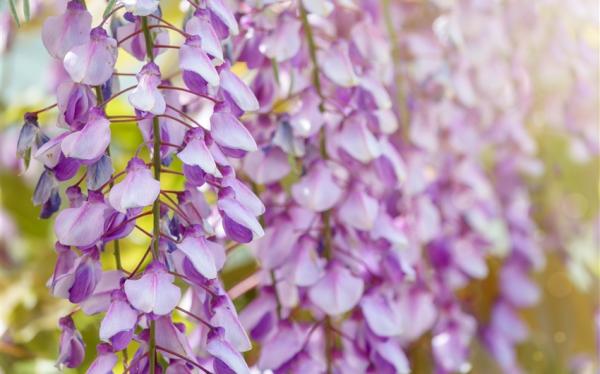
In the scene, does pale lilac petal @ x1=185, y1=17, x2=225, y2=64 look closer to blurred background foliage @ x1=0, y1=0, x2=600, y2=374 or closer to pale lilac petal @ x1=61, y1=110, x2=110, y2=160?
pale lilac petal @ x1=61, y1=110, x2=110, y2=160

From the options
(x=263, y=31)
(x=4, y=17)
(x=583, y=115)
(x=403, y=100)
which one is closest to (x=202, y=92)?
(x=263, y=31)

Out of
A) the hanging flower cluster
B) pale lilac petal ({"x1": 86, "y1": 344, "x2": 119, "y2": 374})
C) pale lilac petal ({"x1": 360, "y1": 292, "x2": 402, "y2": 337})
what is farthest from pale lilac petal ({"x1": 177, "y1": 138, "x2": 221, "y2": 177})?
pale lilac petal ({"x1": 360, "y1": 292, "x2": 402, "y2": 337})

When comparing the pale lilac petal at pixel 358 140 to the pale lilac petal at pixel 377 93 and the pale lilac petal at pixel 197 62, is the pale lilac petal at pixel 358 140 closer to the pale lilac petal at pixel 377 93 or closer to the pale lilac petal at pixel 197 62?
the pale lilac petal at pixel 377 93

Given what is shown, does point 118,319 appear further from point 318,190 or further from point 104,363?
point 318,190

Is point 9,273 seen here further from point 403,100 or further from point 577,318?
point 577,318

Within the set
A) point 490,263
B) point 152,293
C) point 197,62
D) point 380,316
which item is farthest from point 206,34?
point 490,263

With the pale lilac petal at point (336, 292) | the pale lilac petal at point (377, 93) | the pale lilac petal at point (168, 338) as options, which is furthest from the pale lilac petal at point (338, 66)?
the pale lilac petal at point (168, 338)
